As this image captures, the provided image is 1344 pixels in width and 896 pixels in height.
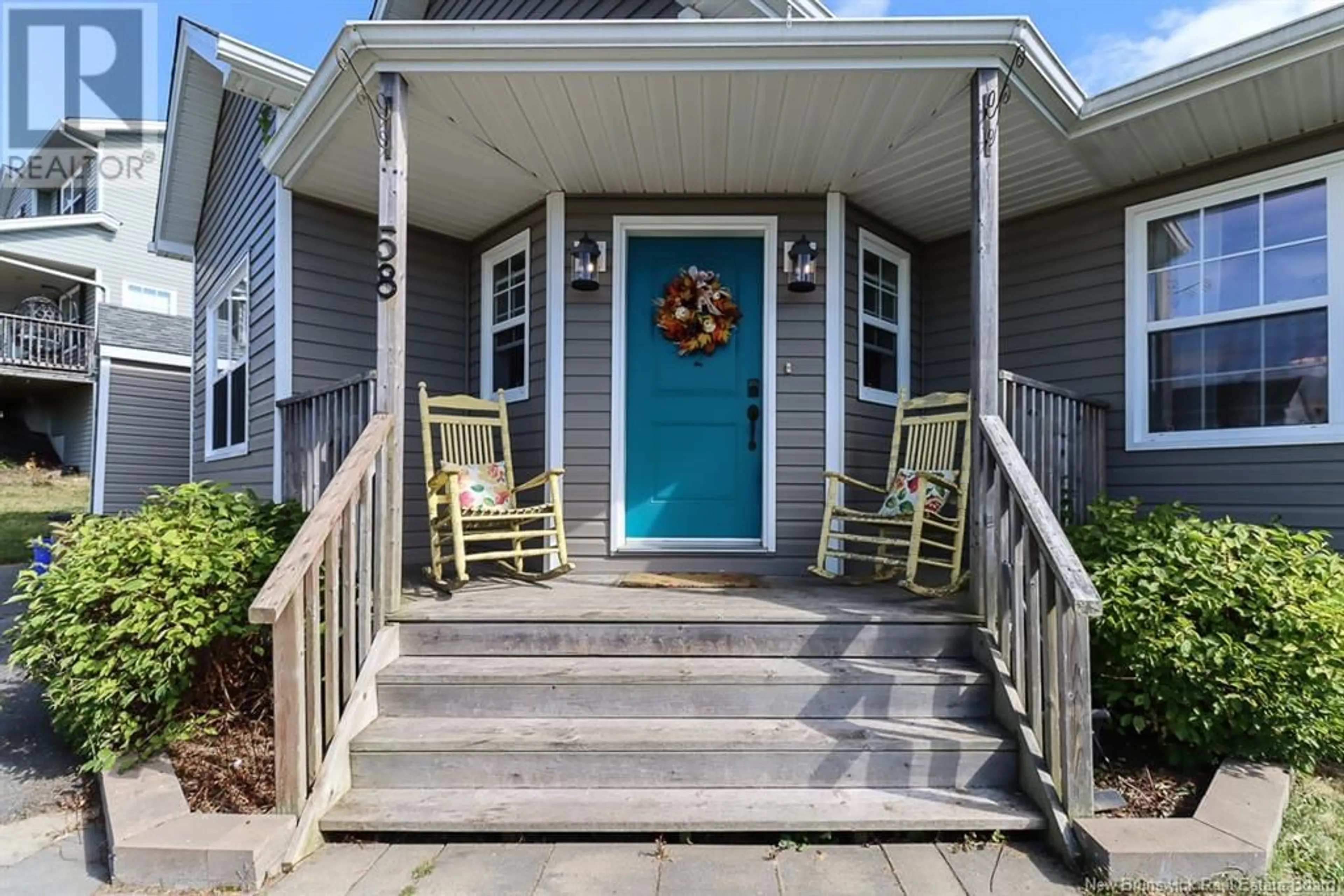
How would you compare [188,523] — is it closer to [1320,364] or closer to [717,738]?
[717,738]

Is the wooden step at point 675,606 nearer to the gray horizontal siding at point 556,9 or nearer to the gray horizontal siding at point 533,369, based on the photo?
the gray horizontal siding at point 533,369

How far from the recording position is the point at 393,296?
9.57ft

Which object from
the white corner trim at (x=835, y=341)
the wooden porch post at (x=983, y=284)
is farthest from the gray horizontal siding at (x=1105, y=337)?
the wooden porch post at (x=983, y=284)

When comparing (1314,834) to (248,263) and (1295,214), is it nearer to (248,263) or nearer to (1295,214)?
(1295,214)

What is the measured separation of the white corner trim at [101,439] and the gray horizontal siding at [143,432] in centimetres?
2

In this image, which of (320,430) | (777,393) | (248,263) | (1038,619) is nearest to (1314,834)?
(1038,619)

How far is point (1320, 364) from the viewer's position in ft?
11.7

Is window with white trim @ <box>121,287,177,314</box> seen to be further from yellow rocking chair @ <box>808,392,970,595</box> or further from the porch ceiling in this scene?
yellow rocking chair @ <box>808,392,970,595</box>

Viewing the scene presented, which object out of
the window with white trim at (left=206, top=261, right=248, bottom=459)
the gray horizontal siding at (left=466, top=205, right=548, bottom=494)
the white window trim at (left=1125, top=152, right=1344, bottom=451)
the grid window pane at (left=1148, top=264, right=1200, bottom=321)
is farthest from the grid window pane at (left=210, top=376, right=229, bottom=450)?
the grid window pane at (left=1148, top=264, right=1200, bottom=321)

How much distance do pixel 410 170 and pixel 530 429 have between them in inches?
62.9

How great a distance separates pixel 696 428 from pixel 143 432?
860cm

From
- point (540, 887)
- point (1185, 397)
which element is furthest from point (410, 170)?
point (1185, 397)

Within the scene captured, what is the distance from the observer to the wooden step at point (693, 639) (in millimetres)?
2678

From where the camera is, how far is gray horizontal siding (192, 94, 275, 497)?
15.4 feet
